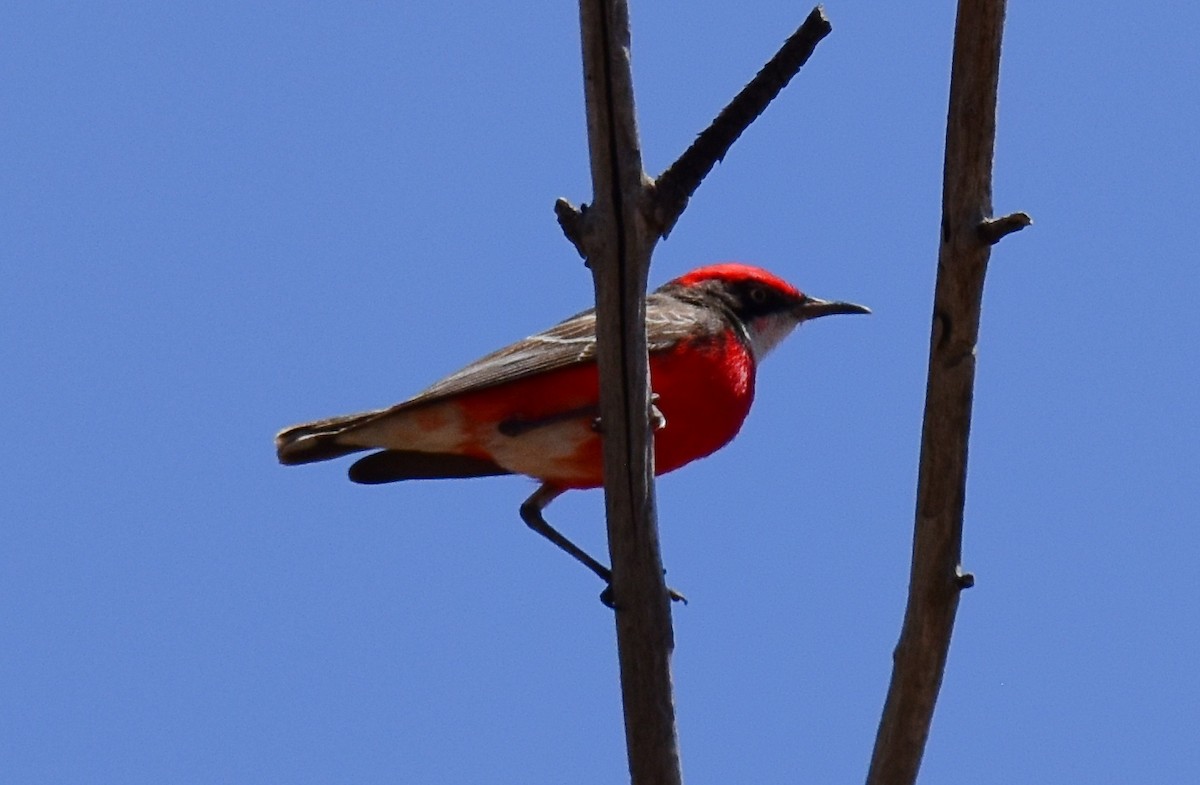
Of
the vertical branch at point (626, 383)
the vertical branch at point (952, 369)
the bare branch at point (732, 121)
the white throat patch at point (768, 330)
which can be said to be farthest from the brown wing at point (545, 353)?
the vertical branch at point (952, 369)

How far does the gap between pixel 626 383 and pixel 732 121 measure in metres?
0.81

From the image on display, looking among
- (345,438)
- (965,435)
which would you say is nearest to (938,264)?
(965,435)

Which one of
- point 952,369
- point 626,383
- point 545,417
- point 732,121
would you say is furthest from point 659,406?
point 952,369

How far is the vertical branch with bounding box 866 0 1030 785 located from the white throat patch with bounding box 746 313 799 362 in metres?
3.99

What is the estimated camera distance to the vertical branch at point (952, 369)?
161 inches

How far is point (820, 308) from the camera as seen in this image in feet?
27.9

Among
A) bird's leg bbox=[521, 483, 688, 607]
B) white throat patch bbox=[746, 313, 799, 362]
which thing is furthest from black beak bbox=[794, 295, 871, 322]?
bird's leg bbox=[521, 483, 688, 607]

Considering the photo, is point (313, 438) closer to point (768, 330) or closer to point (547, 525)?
point (547, 525)

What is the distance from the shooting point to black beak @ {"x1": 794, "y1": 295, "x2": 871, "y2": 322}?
27.8 ft

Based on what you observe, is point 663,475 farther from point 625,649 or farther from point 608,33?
point 608,33

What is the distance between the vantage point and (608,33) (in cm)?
413

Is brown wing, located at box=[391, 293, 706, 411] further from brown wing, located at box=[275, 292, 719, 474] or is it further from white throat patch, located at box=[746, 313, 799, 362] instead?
white throat patch, located at box=[746, 313, 799, 362]

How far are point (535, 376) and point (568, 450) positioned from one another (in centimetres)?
40

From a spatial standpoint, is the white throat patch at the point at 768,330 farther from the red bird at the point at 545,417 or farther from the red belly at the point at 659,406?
the red belly at the point at 659,406
